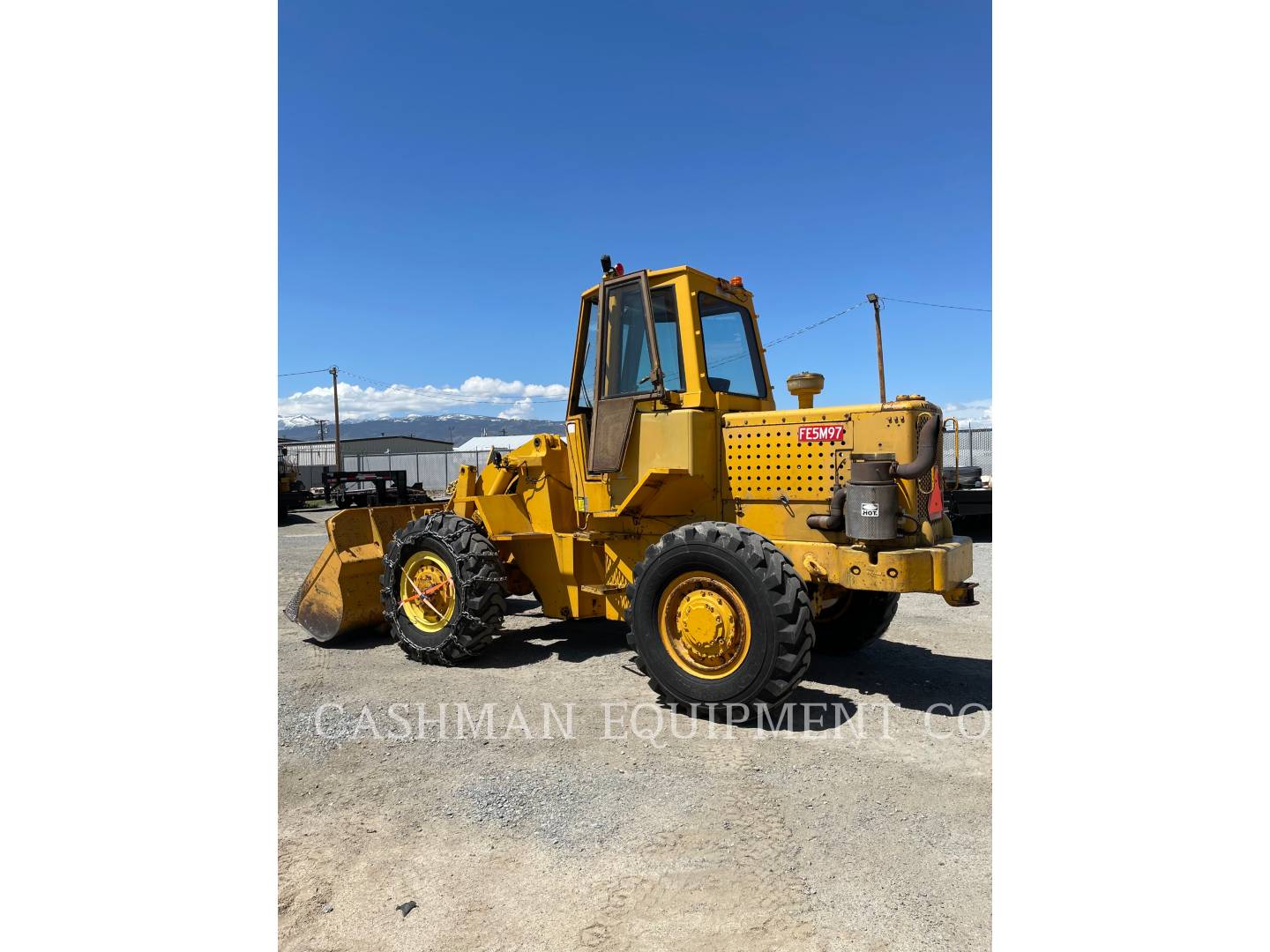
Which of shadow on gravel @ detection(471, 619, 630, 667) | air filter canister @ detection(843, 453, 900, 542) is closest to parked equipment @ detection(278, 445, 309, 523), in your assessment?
shadow on gravel @ detection(471, 619, 630, 667)

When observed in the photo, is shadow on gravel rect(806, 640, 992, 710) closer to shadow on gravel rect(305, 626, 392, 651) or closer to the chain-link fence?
shadow on gravel rect(305, 626, 392, 651)

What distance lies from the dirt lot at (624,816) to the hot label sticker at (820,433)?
1.73 m

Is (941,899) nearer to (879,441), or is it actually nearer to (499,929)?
(499,929)

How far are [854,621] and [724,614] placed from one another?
1.86 m

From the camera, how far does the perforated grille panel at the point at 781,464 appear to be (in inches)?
189

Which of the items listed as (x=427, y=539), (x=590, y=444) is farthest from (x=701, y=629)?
(x=427, y=539)

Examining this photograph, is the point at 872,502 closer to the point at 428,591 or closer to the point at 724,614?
the point at 724,614

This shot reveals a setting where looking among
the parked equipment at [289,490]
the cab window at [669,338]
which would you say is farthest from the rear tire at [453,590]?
the parked equipment at [289,490]

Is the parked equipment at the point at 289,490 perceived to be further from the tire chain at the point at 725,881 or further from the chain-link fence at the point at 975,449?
the tire chain at the point at 725,881

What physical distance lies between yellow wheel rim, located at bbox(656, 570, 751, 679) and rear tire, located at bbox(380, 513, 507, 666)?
1.61 m

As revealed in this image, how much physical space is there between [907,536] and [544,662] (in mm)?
2990

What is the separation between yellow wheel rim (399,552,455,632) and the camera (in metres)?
6.02

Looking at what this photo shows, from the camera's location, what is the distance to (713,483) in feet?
17.4

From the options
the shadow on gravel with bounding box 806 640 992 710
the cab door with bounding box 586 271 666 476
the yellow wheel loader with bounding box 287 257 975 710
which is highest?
the cab door with bounding box 586 271 666 476
